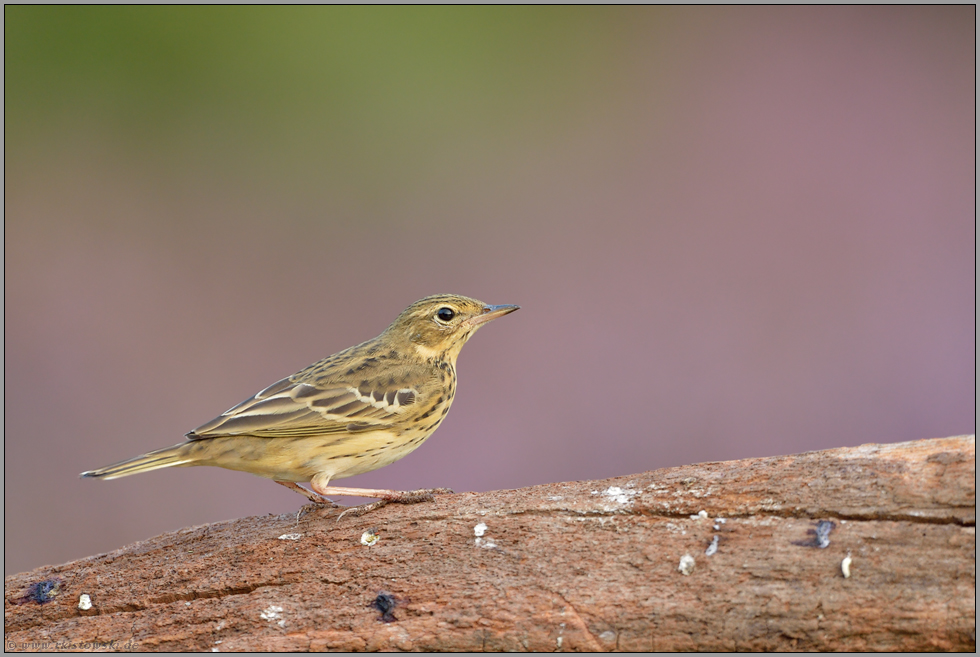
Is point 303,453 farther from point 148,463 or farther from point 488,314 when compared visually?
point 488,314

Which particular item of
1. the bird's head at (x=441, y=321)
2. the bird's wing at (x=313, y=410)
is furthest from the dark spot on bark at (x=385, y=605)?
the bird's head at (x=441, y=321)

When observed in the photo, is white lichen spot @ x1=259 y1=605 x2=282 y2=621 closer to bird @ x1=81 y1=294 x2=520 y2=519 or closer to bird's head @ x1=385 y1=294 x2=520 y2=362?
bird @ x1=81 y1=294 x2=520 y2=519

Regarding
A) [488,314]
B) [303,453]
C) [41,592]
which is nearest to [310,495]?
[303,453]

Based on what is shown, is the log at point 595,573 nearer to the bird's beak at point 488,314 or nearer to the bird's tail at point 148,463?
the bird's tail at point 148,463

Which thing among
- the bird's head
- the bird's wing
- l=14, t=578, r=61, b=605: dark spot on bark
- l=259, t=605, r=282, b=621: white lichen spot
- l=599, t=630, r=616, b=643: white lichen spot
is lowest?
l=599, t=630, r=616, b=643: white lichen spot

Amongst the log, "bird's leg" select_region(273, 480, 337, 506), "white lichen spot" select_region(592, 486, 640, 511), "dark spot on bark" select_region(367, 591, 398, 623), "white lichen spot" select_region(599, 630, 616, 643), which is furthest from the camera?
"bird's leg" select_region(273, 480, 337, 506)

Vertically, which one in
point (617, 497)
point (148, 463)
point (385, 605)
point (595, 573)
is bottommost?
point (385, 605)

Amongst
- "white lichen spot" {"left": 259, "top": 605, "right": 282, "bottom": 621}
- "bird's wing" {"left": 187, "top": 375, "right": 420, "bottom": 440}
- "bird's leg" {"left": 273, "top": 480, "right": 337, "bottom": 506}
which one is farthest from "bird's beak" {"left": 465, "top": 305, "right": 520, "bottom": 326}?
"white lichen spot" {"left": 259, "top": 605, "right": 282, "bottom": 621}
